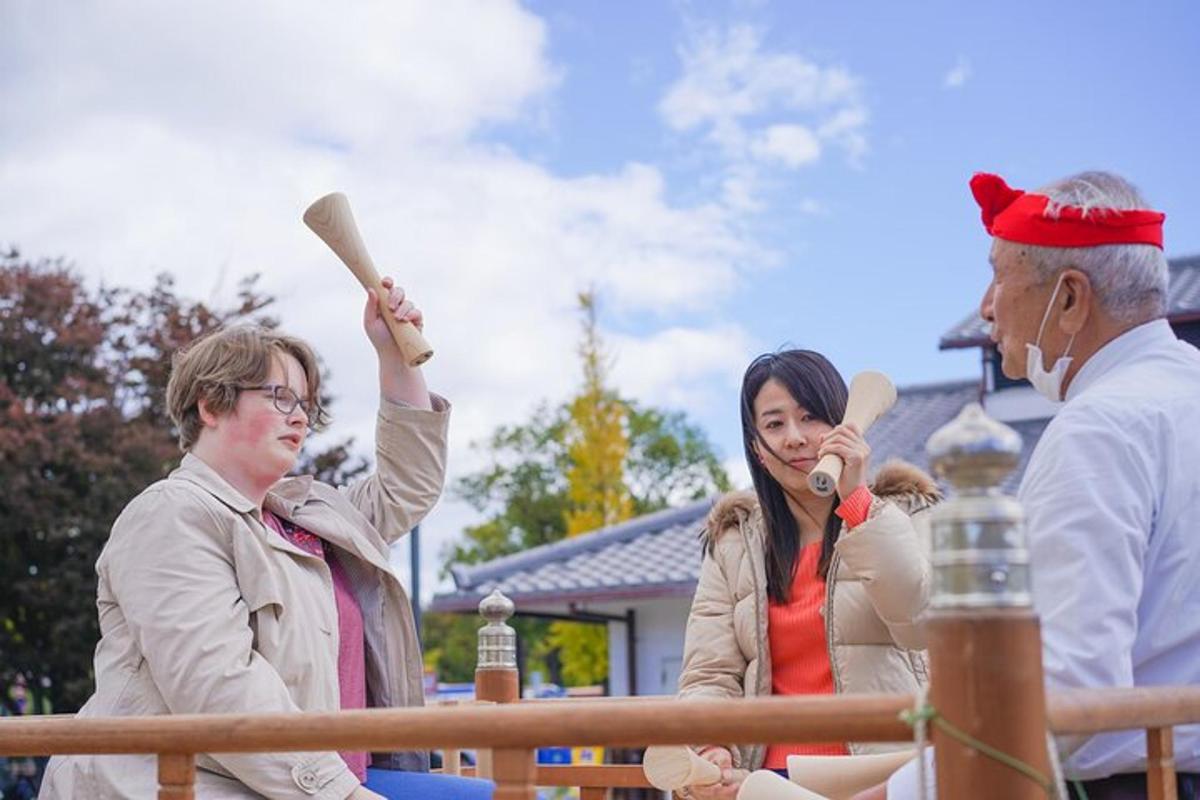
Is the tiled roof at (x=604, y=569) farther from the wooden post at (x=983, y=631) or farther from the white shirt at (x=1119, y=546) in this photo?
the wooden post at (x=983, y=631)

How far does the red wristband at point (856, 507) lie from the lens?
3066 millimetres

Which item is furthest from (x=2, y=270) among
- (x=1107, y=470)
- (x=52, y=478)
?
(x=1107, y=470)

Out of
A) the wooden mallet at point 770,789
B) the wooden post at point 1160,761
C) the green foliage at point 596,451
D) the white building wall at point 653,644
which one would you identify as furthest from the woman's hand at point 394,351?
the green foliage at point 596,451

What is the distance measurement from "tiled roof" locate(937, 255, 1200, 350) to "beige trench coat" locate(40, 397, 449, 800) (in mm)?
14477

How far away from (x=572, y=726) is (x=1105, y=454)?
0.92 m

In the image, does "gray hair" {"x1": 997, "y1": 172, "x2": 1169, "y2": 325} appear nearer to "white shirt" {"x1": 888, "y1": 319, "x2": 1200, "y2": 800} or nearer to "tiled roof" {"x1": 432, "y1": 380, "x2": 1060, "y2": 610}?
"white shirt" {"x1": 888, "y1": 319, "x2": 1200, "y2": 800}

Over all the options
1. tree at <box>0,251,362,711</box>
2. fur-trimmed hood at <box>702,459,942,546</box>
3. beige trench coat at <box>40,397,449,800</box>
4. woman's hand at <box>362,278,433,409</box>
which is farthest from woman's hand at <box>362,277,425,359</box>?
tree at <box>0,251,362,711</box>

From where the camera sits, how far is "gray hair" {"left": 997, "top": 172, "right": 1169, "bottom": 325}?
2.40 metres

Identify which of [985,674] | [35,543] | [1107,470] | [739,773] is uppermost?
[35,543]

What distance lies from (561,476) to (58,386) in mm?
23107

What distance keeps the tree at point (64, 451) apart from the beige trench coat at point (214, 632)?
10.8 meters

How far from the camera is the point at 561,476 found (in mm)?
37250

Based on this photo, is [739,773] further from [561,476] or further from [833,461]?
[561,476]

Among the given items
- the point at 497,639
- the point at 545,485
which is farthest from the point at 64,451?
the point at 545,485
